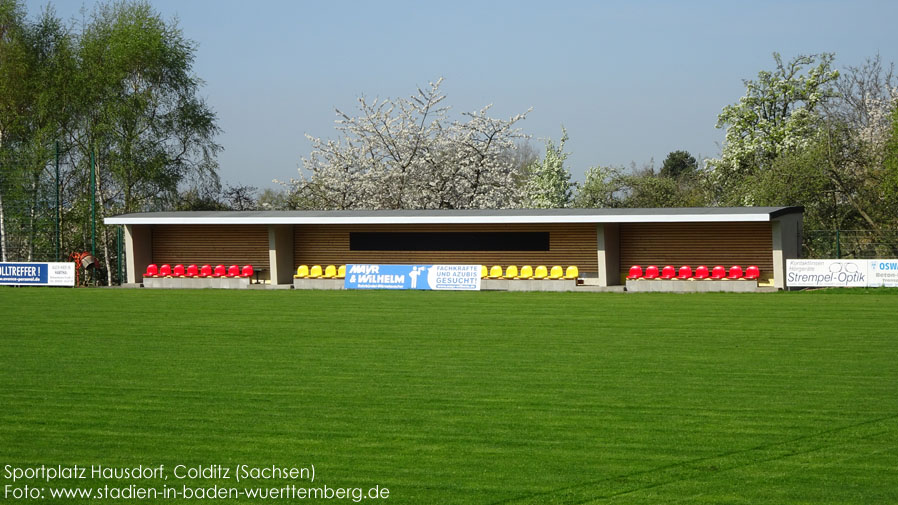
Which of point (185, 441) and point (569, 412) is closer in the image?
point (185, 441)

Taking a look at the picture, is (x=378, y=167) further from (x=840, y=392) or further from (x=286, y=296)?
(x=840, y=392)

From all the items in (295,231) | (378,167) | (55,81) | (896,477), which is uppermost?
(55,81)

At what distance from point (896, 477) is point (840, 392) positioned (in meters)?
4.08

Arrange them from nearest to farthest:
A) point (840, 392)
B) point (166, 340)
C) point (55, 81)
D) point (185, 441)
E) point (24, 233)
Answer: point (185, 441) < point (840, 392) < point (166, 340) < point (24, 233) < point (55, 81)

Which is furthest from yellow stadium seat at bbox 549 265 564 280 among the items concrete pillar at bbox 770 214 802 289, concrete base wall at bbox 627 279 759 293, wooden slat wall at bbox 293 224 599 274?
concrete pillar at bbox 770 214 802 289

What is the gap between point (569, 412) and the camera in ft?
35.6

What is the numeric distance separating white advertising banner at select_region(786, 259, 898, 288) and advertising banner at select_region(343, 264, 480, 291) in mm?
10500

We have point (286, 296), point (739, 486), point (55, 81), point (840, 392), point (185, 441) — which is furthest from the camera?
point (55, 81)

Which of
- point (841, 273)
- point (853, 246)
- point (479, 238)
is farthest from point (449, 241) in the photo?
point (853, 246)

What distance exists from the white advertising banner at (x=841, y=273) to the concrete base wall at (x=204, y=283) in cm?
1968

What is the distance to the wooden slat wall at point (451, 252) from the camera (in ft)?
118

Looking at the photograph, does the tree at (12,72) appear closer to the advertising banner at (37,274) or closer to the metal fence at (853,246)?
the advertising banner at (37,274)

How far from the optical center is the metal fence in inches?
1517

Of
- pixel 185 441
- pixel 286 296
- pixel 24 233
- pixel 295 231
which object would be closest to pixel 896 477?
pixel 185 441
